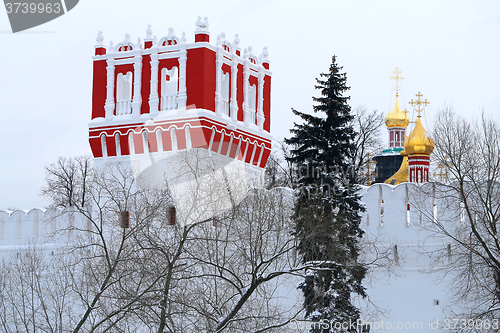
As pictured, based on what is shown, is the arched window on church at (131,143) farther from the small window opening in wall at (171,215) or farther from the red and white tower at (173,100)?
the small window opening in wall at (171,215)

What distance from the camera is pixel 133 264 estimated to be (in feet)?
45.1

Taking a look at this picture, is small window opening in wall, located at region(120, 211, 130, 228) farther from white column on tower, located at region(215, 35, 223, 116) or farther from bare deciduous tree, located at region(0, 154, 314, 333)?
white column on tower, located at region(215, 35, 223, 116)

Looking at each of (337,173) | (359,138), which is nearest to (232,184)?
(337,173)

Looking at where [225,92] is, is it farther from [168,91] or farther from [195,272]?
[195,272]

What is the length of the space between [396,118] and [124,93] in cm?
1987

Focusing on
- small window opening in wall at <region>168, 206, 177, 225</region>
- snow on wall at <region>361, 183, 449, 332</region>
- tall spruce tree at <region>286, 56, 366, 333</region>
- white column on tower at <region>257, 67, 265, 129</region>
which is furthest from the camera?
white column on tower at <region>257, 67, 265, 129</region>

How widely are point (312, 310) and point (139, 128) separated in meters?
9.49

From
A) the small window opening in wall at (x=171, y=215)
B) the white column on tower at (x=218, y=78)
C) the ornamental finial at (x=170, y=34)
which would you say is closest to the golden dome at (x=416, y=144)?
the white column on tower at (x=218, y=78)

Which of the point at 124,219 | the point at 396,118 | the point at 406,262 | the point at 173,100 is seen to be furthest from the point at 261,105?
the point at 396,118

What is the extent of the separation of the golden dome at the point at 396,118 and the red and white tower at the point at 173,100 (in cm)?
1729

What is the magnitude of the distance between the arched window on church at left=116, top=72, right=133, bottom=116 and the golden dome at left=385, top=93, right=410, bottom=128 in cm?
1964

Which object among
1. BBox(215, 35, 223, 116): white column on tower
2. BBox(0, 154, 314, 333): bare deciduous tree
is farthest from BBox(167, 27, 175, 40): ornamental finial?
BBox(0, 154, 314, 333): bare deciduous tree

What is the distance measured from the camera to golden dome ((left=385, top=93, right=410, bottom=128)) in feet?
131

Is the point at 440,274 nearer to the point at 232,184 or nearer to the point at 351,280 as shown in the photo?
the point at 351,280
